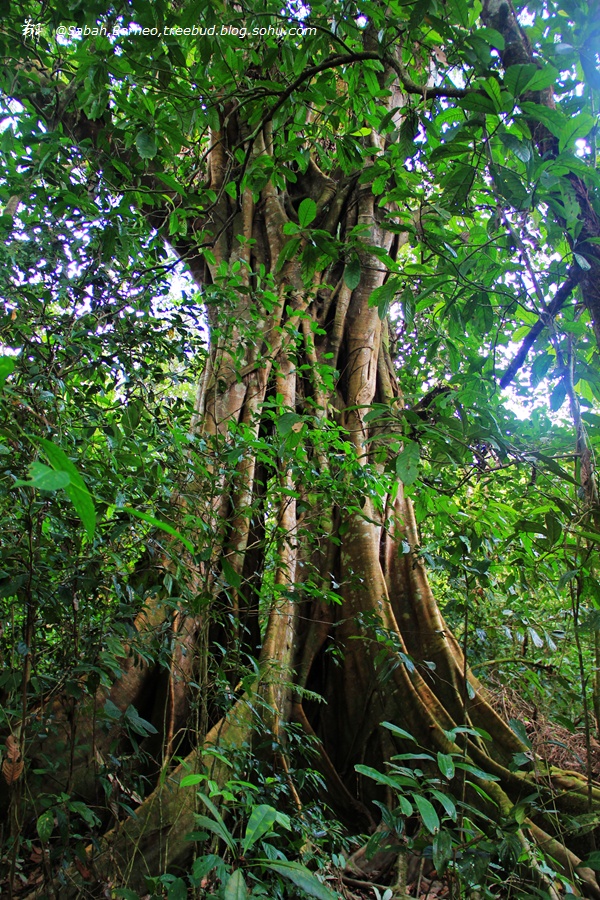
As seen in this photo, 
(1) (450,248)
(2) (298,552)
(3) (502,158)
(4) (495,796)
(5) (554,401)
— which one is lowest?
(4) (495,796)

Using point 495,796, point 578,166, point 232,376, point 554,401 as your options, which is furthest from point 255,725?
point 578,166

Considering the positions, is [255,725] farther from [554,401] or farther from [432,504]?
[554,401]

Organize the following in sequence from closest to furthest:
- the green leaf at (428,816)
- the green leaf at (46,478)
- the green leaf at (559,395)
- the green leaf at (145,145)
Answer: the green leaf at (46,478) → the green leaf at (428,816) → the green leaf at (559,395) → the green leaf at (145,145)

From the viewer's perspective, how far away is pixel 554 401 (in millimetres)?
1537

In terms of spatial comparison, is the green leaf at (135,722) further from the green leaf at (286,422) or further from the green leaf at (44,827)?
the green leaf at (286,422)

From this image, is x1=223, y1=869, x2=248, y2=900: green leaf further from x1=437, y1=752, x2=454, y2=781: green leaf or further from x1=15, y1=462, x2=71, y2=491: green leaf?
x1=15, y1=462, x2=71, y2=491: green leaf

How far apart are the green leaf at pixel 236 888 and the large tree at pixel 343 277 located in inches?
11.3

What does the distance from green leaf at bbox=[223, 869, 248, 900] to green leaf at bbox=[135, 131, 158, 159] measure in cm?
199

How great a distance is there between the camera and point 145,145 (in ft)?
5.85

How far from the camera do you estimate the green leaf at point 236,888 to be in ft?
3.63

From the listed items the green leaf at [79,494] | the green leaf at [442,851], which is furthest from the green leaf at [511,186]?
the green leaf at [442,851]

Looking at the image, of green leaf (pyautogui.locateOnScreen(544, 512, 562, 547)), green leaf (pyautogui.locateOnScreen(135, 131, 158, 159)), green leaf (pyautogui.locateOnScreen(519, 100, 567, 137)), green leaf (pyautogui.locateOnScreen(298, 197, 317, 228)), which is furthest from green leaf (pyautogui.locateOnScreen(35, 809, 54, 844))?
green leaf (pyautogui.locateOnScreen(519, 100, 567, 137))

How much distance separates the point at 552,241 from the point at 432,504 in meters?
1.04

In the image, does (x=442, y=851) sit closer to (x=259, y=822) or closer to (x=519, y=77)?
(x=259, y=822)
